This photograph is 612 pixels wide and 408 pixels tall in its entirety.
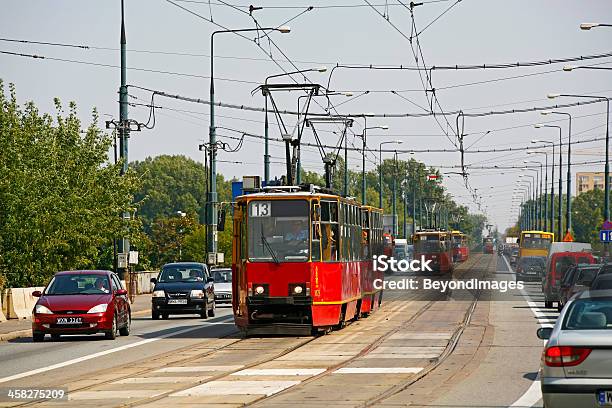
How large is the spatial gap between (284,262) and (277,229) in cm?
73

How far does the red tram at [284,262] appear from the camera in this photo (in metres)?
26.8

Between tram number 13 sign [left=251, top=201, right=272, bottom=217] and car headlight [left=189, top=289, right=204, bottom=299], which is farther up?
tram number 13 sign [left=251, top=201, right=272, bottom=217]

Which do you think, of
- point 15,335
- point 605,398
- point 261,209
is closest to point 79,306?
point 15,335

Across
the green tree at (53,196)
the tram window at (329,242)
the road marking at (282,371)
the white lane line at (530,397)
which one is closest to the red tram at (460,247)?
the green tree at (53,196)

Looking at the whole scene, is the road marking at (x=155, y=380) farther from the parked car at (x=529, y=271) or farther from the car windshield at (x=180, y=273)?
the parked car at (x=529, y=271)

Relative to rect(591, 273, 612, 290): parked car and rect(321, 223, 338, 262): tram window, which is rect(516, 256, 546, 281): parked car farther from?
rect(321, 223, 338, 262): tram window

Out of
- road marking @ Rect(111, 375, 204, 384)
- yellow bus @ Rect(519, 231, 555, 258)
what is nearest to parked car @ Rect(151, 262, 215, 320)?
road marking @ Rect(111, 375, 204, 384)

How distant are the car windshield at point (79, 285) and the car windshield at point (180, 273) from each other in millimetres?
9587

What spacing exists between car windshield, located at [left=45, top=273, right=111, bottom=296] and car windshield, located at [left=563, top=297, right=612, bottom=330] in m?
16.0

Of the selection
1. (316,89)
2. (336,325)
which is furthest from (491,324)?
(316,89)

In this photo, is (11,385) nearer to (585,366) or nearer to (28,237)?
(585,366)

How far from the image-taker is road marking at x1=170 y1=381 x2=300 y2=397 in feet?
51.3

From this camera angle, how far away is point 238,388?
16.3m

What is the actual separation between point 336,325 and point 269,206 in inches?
151
